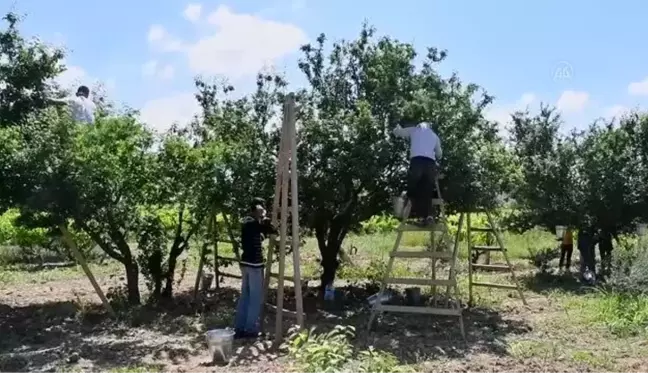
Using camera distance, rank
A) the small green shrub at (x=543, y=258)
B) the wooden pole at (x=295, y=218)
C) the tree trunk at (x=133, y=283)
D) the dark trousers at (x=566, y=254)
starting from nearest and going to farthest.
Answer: the wooden pole at (x=295, y=218) < the tree trunk at (x=133, y=283) < the dark trousers at (x=566, y=254) < the small green shrub at (x=543, y=258)

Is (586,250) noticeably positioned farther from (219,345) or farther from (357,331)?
(219,345)

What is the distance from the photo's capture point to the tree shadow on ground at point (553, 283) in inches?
503

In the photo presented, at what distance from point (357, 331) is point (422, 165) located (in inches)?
86.7

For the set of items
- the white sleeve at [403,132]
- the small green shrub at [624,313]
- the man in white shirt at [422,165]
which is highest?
the white sleeve at [403,132]

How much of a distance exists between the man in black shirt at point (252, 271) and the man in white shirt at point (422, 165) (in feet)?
5.94

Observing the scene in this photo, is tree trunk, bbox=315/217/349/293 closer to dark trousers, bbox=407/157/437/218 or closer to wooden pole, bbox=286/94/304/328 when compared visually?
dark trousers, bbox=407/157/437/218

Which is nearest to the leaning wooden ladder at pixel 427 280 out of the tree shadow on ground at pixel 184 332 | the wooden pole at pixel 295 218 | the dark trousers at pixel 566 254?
the tree shadow on ground at pixel 184 332

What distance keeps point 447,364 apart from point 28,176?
5.54 metres

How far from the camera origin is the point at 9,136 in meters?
9.34

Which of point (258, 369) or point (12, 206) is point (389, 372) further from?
point (12, 206)

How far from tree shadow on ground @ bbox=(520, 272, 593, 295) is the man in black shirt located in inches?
234

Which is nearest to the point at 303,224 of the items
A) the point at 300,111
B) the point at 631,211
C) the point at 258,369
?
the point at 300,111

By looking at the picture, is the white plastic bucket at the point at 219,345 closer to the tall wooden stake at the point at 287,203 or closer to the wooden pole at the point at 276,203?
the tall wooden stake at the point at 287,203

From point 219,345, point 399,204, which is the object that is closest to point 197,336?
point 219,345
